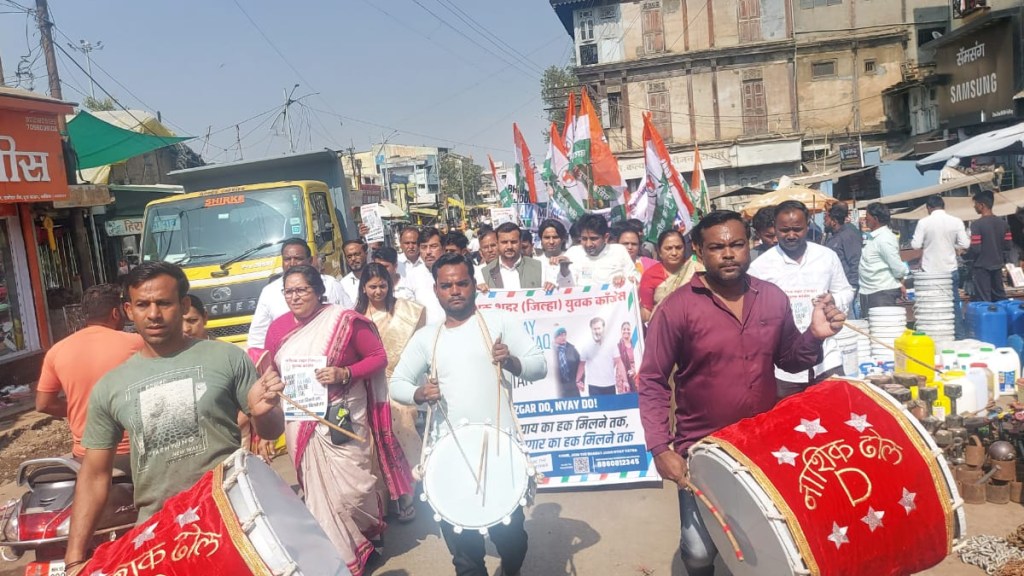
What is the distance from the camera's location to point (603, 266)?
6875 millimetres

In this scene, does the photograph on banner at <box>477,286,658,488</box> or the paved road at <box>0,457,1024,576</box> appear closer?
the paved road at <box>0,457,1024,576</box>

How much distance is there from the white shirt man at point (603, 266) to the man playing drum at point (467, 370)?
9.13 feet

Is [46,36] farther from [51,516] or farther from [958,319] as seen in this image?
[958,319]

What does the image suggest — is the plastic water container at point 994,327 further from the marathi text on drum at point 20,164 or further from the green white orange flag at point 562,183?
the marathi text on drum at point 20,164

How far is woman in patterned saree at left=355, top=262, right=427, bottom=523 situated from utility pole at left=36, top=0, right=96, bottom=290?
10.1 metres

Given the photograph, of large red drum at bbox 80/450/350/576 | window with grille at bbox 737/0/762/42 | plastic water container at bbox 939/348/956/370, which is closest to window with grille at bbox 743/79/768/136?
window with grille at bbox 737/0/762/42

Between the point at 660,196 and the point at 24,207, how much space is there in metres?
9.40

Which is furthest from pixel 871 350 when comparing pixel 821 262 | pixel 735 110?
pixel 735 110

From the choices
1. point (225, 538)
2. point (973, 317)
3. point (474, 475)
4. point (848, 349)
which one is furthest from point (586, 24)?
point (225, 538)

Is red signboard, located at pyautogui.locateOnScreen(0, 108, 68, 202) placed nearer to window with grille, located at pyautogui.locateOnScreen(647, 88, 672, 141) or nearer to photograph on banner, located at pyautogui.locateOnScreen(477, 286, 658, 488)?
photograph on banner, located at pyautogui.locateOnScreen(477, 286, 658, 488)

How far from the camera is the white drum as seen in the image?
11.5 ft

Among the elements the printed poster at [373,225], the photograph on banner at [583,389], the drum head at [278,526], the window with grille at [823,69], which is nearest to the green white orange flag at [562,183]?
the printed poster at [373,225]

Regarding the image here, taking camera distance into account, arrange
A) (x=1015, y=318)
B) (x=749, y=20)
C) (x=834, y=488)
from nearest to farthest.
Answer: (x=834, y=488) → (x=1015, y=318) → (x=749, y=20)

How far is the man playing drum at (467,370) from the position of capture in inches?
150
